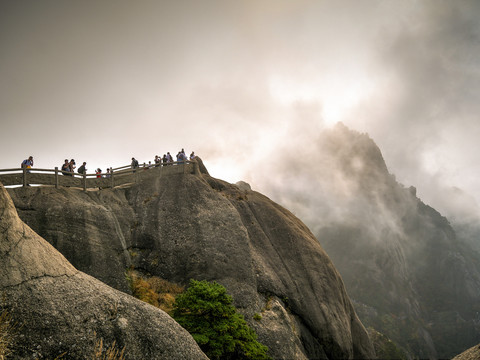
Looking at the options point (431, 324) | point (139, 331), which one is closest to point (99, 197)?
point (139, 331)

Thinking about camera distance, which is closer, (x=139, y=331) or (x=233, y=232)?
(x=139, y=331)

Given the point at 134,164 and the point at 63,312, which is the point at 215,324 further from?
the point at 134,164

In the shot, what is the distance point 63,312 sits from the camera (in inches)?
487

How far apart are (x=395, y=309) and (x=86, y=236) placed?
685ft

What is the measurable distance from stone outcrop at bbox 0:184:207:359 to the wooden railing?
1617 cm

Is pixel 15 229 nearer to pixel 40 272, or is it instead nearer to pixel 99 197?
pixel 40 272

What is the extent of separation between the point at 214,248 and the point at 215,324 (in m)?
11.0

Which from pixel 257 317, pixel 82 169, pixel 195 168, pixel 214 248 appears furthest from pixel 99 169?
pixel 257 317

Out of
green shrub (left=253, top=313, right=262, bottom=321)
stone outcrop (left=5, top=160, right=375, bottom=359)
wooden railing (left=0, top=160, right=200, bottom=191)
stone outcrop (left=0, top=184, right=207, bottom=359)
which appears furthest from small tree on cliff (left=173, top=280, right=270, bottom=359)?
wooden railing (left=0, top=160, right=200, bottom=191)

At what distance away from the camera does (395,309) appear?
7608 inches

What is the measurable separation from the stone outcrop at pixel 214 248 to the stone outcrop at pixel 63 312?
12.1 metres

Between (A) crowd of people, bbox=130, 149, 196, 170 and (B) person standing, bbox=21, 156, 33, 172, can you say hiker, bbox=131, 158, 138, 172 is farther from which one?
(B) person standing, bbox=21, 156, 33, 172

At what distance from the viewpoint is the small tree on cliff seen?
19.2 meters

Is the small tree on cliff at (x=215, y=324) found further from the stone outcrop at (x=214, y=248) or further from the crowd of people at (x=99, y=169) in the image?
the crowd of people at (x=99, y=169)
